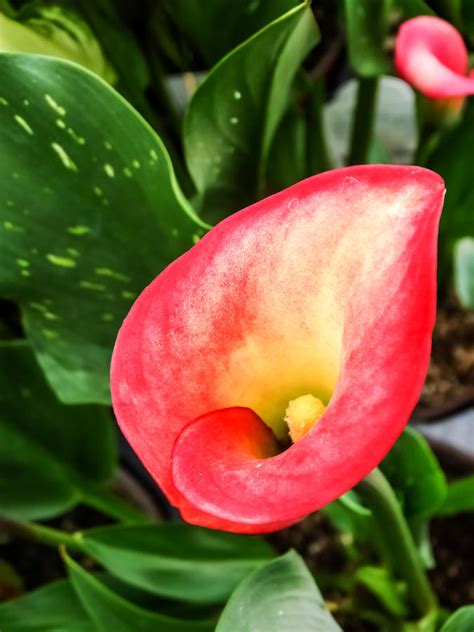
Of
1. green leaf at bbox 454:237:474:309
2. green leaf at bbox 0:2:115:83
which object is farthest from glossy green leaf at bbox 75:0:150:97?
green leaf at bbox 454:237:474:309

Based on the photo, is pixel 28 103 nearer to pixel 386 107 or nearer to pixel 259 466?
pixel 259 466

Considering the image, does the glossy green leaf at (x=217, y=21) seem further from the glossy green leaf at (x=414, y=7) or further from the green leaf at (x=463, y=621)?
the green leaf at (x=463, y=621)

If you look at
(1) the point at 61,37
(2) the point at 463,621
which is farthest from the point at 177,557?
(1) the point at 61,37

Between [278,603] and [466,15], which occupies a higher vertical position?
[466,15]

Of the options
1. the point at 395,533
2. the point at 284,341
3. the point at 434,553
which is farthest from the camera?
the point at 434,553

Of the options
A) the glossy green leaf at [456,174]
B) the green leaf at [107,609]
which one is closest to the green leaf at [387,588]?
the green leaf at [107,609]

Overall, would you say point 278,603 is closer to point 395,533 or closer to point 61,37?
point 395,533

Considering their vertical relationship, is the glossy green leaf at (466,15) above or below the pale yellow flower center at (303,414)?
above
